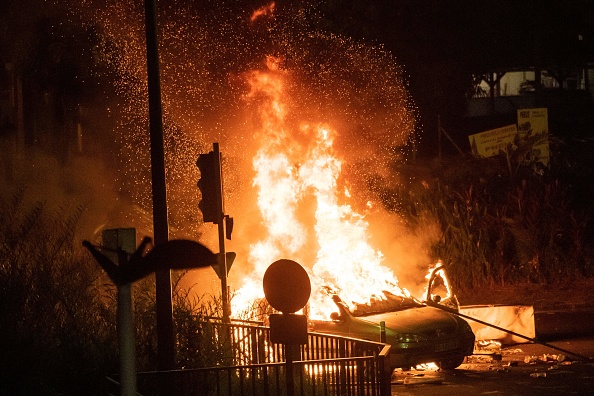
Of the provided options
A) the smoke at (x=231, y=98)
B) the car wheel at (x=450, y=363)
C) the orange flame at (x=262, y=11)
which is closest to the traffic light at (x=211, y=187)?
the car wheel at (x=450, y=363)

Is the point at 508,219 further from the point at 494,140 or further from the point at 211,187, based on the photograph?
the point at 211,187

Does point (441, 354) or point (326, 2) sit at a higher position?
point (326, 2)

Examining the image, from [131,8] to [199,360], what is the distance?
36.3ft

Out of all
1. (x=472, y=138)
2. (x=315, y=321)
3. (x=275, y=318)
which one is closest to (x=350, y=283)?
(x=315, y=321)

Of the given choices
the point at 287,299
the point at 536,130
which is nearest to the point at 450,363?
the point at 287,299

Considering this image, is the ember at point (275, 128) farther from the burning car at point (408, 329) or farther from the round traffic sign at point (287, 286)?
the round traffic sign at point (287, 286)

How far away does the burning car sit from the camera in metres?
12.8

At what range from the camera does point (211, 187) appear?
1220cm

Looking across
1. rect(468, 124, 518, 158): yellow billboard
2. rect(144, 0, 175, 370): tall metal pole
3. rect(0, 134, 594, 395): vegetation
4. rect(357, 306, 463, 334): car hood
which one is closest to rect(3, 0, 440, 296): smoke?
rect(468, 124, 518, 158): yellow billboard

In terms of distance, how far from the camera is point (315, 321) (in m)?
13.5

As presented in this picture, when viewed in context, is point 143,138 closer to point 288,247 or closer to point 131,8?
point 131,8

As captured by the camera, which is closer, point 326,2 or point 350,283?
point 350,283

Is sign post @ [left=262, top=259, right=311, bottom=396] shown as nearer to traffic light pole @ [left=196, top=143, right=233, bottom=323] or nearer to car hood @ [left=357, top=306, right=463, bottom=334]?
traffic light pole @ [left=196, top=143, right=233, bottom=323]

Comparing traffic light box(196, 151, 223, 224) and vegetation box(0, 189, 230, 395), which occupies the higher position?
traffic light box(196, 151, 223, 224)
